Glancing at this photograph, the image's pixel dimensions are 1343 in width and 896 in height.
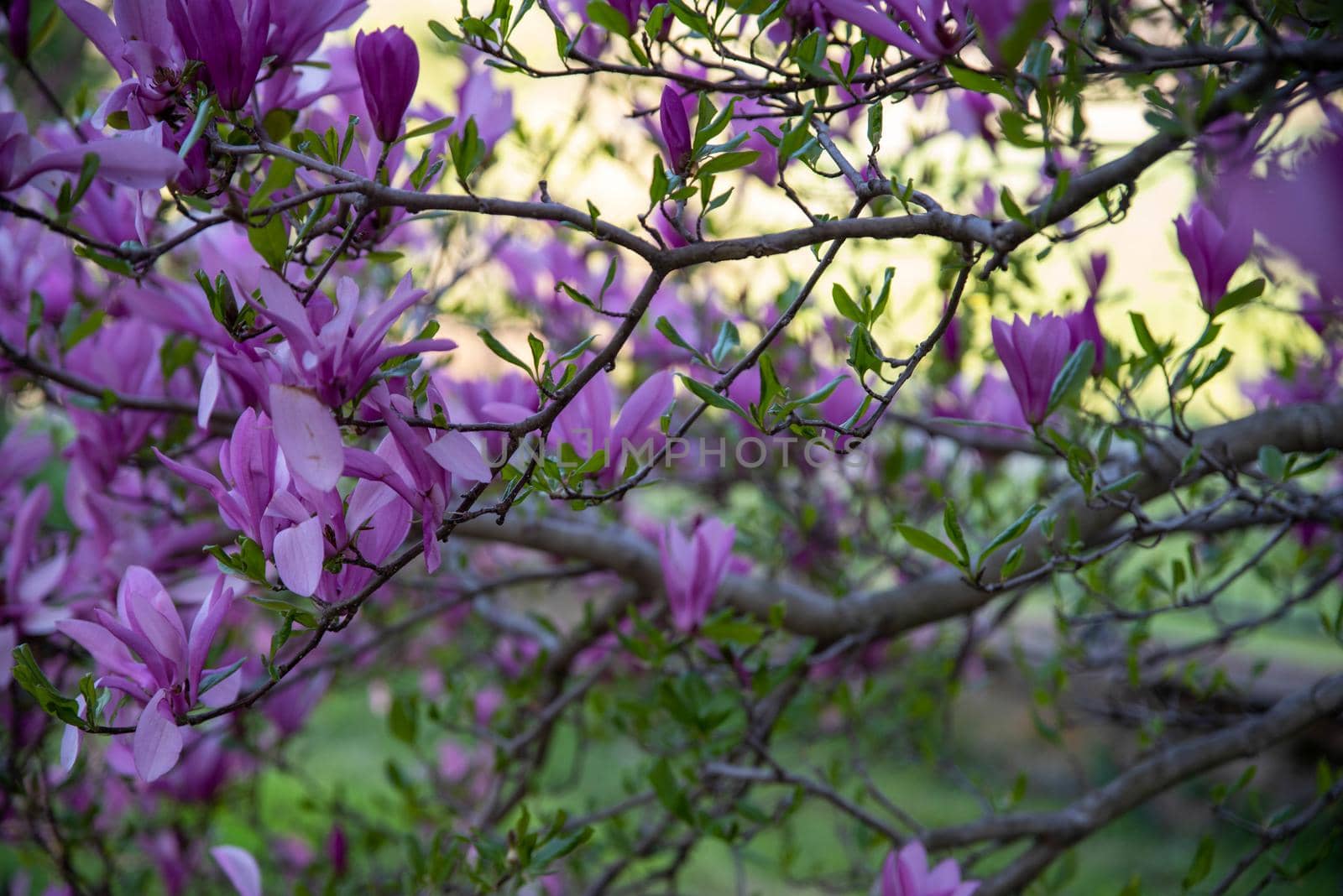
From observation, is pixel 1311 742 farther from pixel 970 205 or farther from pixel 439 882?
pixel 439 882

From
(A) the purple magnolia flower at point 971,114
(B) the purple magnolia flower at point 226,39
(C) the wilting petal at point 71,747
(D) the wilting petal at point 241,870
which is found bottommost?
(D) the wilting petal at point 241,870

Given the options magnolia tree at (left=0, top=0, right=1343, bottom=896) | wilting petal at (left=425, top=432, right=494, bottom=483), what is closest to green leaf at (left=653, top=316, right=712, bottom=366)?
magnolia tree at (left=0, top=0, right=1343, bottom=896)

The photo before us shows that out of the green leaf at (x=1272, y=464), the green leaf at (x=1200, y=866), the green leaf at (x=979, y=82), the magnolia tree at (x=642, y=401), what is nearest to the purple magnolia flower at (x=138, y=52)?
the magnolia tree at (x=642, y=401)

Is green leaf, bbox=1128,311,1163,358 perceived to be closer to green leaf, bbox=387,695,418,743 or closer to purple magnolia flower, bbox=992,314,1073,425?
purple magnolia flower, bbox=992,314,1073,425

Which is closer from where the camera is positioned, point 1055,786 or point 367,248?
point 367,248

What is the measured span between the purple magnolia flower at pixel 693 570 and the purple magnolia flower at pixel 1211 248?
1.40 feet

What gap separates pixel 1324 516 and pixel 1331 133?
0.51 m

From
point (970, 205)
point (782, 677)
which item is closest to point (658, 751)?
point (782, 677)

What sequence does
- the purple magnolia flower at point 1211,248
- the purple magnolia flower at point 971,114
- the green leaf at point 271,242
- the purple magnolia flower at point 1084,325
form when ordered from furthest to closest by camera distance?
the purple magnolia flower at point 971,114, the purple magnolia flower at point 1084,325, the purple magnolia flower at point 1211,248, the green leaf at point 271,242

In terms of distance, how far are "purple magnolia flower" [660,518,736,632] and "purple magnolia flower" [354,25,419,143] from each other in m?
0.43

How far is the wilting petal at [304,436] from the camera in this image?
50 centimetres

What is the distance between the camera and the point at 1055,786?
9.66ft

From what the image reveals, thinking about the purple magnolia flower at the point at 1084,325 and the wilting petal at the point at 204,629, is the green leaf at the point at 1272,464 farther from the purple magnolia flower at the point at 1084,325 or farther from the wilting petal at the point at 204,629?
the wilting petal at the point at 204,629

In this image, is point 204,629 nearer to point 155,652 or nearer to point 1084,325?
point 155,652
